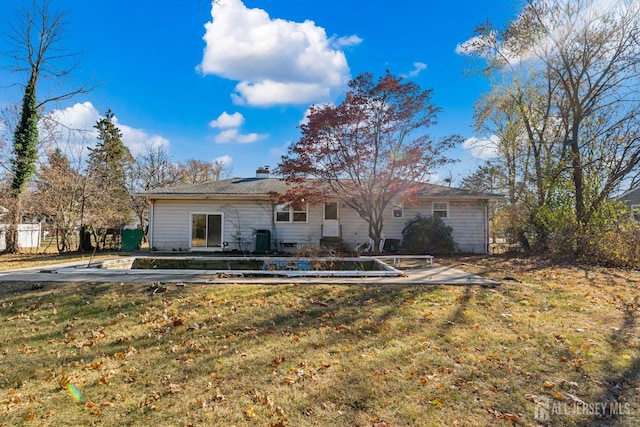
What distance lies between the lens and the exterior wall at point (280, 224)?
15.0 metres

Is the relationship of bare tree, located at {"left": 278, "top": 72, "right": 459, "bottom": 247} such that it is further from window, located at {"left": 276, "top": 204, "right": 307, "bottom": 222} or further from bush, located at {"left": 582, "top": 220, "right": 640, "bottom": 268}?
bush, located at {"left": 582, "top": 220, "right": 640, "bottom": 268}

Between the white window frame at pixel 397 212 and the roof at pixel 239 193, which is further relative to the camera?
the white window frame at pixel 397 212

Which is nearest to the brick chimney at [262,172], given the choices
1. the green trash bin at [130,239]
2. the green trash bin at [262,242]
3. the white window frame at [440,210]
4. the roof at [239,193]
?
the roof at [239,193]

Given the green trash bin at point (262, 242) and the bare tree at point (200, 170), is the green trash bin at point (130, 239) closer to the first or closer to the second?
the green trash bin at point (262, 242)

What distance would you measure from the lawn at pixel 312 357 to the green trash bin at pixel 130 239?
9437 millimetres

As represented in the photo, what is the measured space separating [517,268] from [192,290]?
904cm

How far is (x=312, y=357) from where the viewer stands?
11.9 feet

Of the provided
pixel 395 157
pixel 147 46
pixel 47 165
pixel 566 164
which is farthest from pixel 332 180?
pixel 47 165

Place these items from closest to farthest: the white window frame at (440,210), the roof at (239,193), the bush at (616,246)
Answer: the bush at (616,246) → the roof at (239,193) → the white window frame at (440,210)

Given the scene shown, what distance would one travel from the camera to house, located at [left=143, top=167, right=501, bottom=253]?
49.3 feet

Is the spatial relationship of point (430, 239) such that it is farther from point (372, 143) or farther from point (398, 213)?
point (372, 143)

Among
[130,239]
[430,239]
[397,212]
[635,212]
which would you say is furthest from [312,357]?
[635,212]

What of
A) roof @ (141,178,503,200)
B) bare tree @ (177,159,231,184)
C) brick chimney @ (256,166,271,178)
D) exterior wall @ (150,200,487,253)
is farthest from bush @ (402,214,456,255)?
bare tree @ (177,159,231,184)

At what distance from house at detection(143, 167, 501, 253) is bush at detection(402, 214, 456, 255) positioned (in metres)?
1.02
